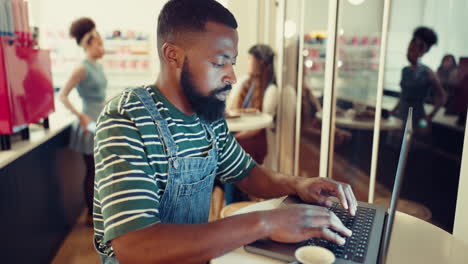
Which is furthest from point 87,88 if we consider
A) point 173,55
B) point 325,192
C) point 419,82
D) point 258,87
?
point 419,82

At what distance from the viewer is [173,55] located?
1100 millimetres

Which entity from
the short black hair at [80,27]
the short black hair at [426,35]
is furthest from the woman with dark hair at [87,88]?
the short black hair at [426,35]

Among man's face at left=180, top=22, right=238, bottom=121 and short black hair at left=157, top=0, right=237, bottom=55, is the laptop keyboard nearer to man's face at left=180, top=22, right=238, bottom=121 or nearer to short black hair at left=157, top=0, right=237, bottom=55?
man's face at left=180, top=22, right=238, bottom=121

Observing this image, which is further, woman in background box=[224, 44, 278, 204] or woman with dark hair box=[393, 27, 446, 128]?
woman in background box=[224, 44, 278, 204]

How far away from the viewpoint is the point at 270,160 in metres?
3.66

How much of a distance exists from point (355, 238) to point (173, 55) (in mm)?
732

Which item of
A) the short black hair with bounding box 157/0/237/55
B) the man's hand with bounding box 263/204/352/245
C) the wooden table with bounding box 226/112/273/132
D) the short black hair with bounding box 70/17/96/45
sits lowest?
the wooden table with bounding box 226/112/273/132

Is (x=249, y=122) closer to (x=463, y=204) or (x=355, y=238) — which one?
(x=463, y=204)

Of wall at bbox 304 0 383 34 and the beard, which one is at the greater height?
wall at bbox 304 0 383 34

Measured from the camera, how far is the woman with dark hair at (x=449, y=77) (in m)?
1.95

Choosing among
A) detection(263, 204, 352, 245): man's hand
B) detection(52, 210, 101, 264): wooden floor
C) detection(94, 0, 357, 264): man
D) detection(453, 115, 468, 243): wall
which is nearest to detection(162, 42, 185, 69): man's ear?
detection(94, 0, 357, 264): man

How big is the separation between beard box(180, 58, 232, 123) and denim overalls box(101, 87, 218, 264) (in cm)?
11

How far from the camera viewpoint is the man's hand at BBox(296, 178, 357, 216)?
1103mm

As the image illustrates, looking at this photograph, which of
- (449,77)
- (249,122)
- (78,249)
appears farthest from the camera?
(249,122)
